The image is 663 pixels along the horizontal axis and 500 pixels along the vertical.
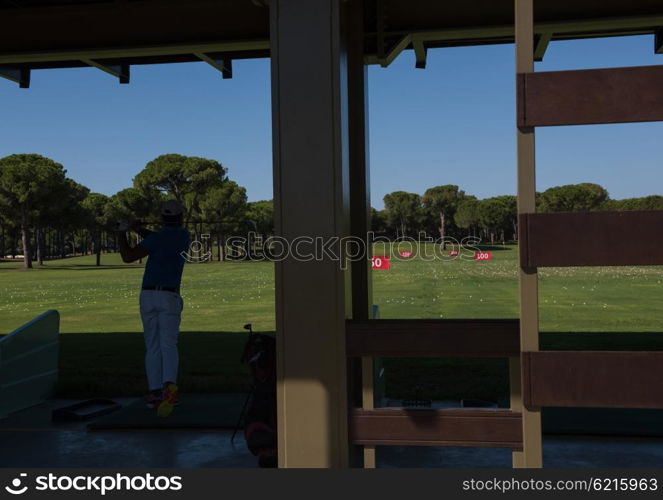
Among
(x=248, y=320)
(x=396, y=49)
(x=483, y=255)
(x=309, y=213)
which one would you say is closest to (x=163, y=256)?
(x=396, y=49)

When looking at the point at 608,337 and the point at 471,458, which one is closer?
the point at 471,458

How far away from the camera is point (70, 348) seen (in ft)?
42.1

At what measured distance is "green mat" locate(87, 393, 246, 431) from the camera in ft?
19.7

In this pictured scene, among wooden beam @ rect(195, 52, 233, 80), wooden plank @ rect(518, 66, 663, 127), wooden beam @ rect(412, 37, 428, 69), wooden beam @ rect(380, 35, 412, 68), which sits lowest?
wooden plank @ rect(518, 66, 663, 127)

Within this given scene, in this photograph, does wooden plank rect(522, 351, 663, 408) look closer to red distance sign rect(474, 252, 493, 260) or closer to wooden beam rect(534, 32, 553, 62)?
wooden beam rect(534, 32, 553, 62)

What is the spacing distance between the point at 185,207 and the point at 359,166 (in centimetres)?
2302

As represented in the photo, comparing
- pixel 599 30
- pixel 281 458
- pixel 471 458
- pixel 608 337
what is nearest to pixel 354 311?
pixel 471 458

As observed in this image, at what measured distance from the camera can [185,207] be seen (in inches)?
1088

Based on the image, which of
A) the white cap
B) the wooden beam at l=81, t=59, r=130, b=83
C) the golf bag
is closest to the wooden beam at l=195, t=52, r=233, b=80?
the wooden beam at l=81, t=59, r=130, b=83

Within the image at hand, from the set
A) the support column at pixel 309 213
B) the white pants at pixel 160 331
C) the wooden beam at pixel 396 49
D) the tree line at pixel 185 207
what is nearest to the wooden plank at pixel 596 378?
the support column at pixel 309 213

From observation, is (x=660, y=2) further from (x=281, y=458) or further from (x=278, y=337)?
(x=281, y=458)

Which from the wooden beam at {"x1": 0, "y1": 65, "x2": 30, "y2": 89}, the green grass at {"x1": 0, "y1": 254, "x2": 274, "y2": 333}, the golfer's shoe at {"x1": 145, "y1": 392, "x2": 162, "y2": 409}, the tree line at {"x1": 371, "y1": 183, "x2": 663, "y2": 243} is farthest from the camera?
the tree line at {"x1": 371, "y1": 183, "x2": 663, "y2": 243}

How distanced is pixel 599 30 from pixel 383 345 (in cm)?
344

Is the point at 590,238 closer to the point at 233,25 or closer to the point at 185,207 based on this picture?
the point at 233,25
